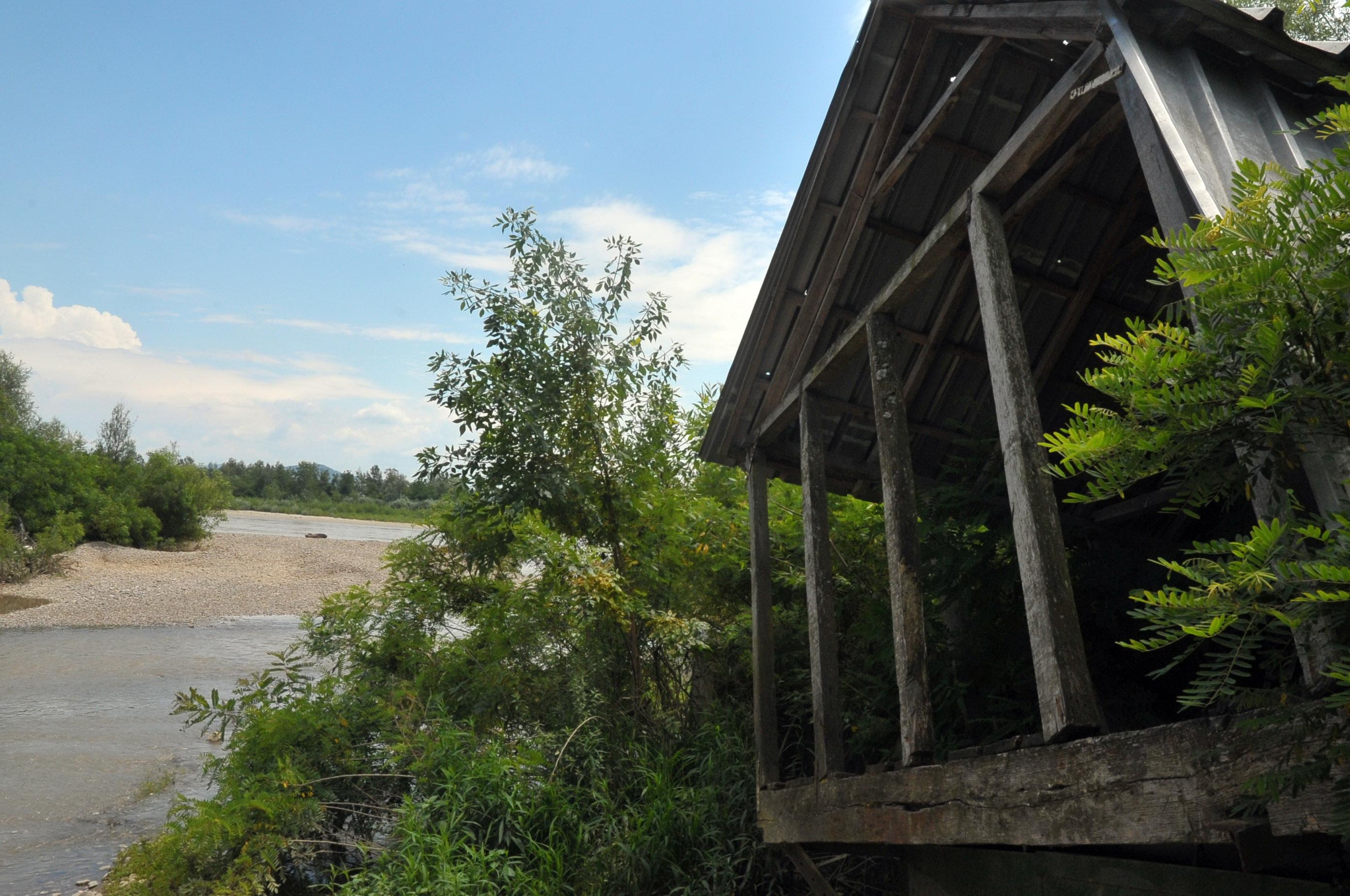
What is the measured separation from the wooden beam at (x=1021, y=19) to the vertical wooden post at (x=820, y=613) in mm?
1980

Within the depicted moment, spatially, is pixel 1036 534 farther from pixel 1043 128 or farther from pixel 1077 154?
pixel 1077 154

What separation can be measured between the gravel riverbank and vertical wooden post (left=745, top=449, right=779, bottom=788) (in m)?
13.4

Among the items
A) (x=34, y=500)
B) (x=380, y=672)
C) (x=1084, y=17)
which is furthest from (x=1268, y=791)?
(x=34, y=500)

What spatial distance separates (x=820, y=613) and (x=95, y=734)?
10.5m

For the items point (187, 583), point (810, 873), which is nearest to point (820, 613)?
point (810, 873)

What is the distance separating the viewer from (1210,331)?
4.57 ft

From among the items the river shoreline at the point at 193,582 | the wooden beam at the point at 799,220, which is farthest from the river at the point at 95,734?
the wooden beam at the point at 799,220

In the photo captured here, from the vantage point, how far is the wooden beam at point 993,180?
2816 mm

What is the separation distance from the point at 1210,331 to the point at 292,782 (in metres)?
5.97

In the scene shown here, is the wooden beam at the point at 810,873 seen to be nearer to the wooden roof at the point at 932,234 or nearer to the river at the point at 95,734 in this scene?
the wooden roof at the point at 932,234

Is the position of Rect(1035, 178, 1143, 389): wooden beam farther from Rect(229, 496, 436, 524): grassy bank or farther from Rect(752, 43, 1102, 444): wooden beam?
Rect(229, 496, 436, 524): grassy bank

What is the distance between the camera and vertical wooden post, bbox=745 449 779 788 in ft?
16.3

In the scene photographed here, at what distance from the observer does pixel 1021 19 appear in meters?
3.18

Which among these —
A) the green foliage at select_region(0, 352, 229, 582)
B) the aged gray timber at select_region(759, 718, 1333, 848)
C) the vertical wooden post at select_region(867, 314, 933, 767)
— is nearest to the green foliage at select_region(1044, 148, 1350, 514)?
the aged gray timber at select_region(759, 718, 1333, 848)
